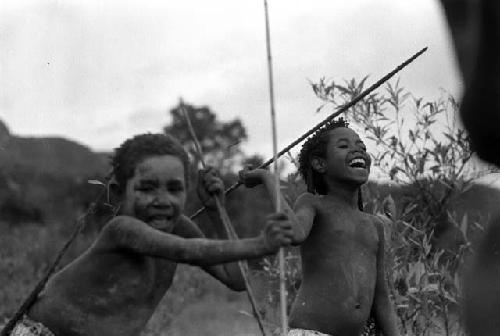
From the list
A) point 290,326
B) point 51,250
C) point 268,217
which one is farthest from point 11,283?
point 268,217

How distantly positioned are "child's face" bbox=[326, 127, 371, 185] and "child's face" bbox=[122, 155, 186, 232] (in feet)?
3.28

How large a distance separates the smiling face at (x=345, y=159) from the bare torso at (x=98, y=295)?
1.12m

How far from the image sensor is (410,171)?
19.3 feet

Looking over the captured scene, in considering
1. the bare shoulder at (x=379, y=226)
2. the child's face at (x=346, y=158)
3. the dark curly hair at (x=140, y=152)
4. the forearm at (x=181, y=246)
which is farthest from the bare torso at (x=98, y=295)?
the bare shoulder at (x=379, y=226)

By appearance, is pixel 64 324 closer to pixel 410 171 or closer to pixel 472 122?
pixel 472 122

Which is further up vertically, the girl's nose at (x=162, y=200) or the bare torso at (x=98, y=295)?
the girl's nose at (x=162, y=200)

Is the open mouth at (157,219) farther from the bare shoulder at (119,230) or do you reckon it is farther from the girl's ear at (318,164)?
the girl's ear at (318,164)

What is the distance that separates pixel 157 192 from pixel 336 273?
3.27ft

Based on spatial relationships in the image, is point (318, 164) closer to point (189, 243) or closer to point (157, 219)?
point (157, 219)

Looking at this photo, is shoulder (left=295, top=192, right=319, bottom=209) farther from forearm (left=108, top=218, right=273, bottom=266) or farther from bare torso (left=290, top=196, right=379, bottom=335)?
forearm (left=108, top=218, right=273, bottom=266)

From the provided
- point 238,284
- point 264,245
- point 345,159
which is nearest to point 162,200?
point 238,284

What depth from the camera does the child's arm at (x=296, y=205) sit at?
144 inches

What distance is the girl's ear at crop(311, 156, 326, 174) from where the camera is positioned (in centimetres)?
445

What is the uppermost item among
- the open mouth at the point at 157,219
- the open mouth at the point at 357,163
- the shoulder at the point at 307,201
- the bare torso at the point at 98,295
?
the open mouth at the point at 357,163
